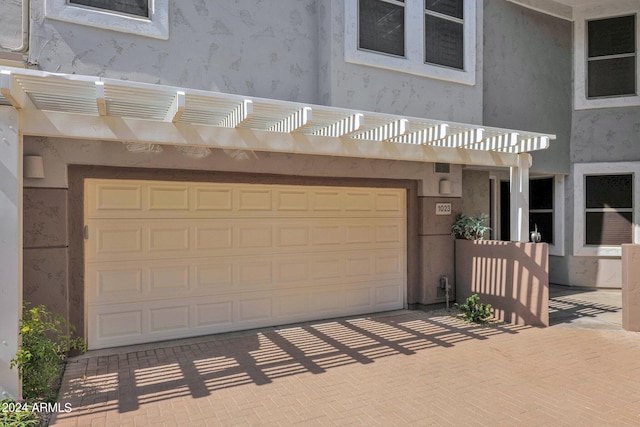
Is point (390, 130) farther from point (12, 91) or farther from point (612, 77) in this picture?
point (612, 77)

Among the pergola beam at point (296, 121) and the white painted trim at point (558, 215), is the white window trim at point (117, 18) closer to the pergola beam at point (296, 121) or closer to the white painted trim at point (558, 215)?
the pergola beam at point (296, 121)

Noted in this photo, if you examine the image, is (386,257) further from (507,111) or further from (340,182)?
(507,111)

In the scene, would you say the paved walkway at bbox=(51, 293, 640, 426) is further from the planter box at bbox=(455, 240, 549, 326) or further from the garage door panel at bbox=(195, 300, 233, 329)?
the planter box at bbox=(455, 240, 549, 326)

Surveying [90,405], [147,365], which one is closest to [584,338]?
[147,365]

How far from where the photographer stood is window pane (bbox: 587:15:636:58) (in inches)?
416

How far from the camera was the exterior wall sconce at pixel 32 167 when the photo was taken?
5523 millimetres

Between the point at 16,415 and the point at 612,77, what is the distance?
13.3 metres

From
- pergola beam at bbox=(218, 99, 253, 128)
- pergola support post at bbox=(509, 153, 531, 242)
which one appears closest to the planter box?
pergola support post at bbox=(509, 153, 531, 242)

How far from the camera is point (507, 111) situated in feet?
32.9

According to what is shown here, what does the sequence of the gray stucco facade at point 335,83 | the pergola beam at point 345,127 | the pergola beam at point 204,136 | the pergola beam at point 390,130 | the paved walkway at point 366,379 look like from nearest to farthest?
the paved walkway at point 366,379 → the pergola beam at point 204,136 → the pergola beam at point 345,127 → the gray stucco facade at point 335,83 → the pergola beam at point 390,130

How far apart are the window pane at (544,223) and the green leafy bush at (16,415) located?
38.2ft

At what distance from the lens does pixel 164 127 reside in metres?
5.15

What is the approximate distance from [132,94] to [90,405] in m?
3.42

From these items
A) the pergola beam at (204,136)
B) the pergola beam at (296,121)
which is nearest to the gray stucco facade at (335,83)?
the pergola beam at (296,121)
